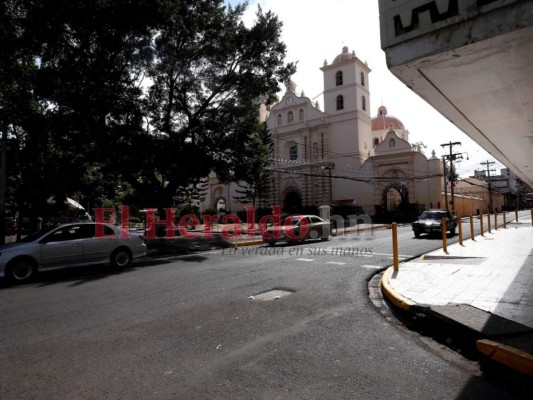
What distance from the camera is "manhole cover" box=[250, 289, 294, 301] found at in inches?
269

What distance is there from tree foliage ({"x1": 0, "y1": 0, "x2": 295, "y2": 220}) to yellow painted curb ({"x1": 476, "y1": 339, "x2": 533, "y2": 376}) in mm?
16111

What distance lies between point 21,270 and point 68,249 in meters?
1.20

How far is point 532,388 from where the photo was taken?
3352 mm

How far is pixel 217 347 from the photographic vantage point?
4383 millimetres

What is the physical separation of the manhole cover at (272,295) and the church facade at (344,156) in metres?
33.5

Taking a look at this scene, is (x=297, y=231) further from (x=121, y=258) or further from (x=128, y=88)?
(x=128, y=88)

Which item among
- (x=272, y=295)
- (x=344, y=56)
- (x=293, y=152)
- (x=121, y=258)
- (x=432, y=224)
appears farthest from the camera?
(x=293, y=152)

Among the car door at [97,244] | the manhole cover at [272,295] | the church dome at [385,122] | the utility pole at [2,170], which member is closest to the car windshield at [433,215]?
the manhole cover at [272,295]

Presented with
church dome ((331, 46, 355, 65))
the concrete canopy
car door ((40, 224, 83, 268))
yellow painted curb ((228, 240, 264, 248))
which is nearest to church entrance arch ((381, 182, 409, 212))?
church dome ((331, 46, 355, 65))

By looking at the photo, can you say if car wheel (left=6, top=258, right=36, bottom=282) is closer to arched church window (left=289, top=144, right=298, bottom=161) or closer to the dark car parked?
the dark car parked

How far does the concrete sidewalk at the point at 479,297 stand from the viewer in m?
3.96

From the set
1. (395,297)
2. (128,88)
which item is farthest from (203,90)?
(395,297)

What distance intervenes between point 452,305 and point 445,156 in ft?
133

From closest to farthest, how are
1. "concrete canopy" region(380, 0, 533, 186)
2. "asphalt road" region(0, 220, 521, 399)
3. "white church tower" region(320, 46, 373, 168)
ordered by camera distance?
"concrete canopy" region(380, 0, 533, 186), "asphalt road" region(0, 220, 521, 399), "white church tower" region(320, 46, 373, 168)
